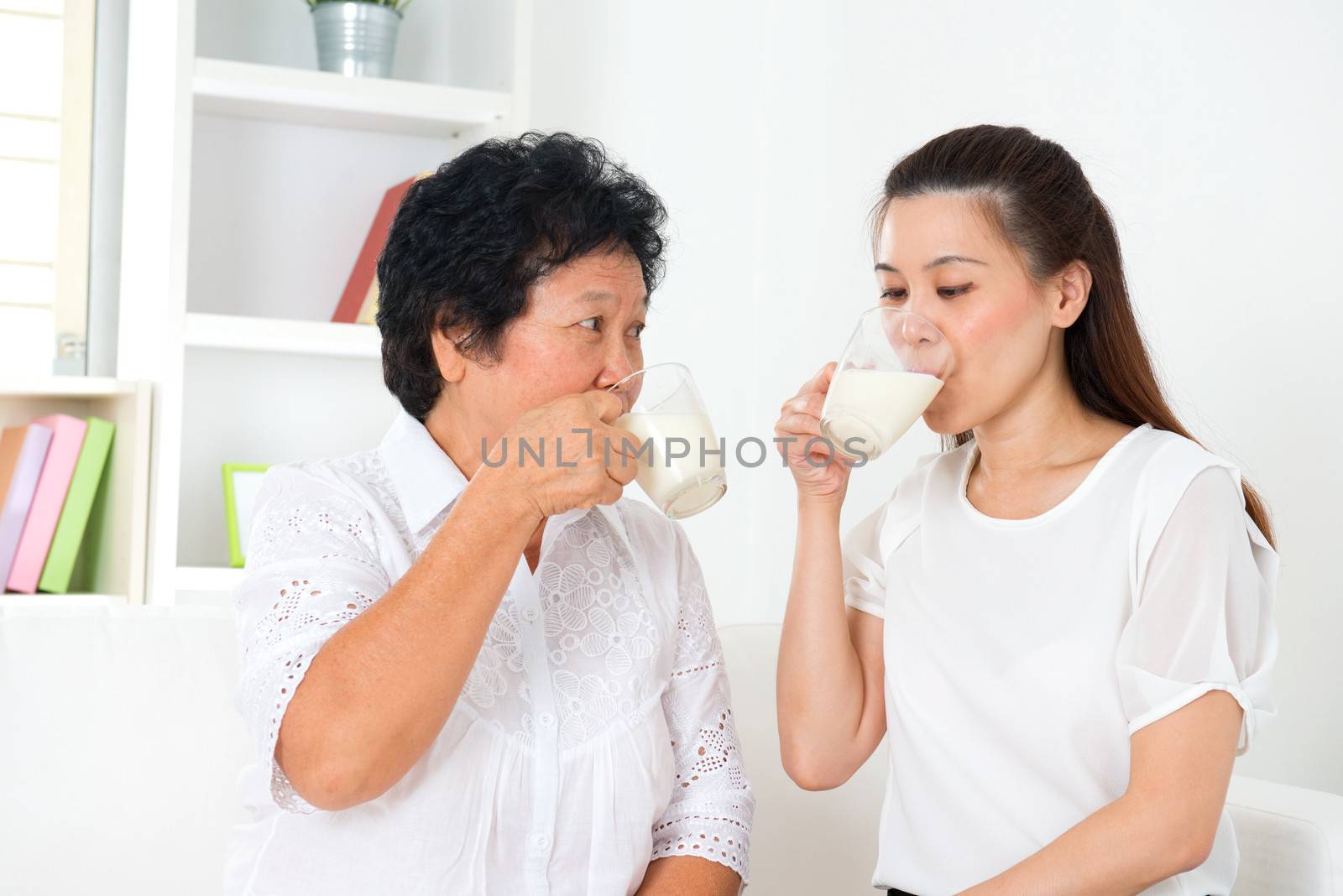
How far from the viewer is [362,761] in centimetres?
112

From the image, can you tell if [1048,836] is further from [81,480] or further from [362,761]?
[81,480]

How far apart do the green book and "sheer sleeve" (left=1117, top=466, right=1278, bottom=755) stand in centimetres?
221

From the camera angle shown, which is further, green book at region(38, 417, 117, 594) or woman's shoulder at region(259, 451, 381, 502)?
green book at region(38, 417, 117, 594)

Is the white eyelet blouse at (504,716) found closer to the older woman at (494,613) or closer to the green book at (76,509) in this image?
the older woman at (494,613)

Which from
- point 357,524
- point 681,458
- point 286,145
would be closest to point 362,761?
point 357,524

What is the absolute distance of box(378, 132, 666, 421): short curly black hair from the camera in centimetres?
137

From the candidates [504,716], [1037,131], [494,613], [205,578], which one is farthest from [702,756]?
[205,578]

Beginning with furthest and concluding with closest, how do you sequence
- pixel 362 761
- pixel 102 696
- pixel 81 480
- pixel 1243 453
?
1. pixel 81 480
2. pixel 1243 453
3. pixel 102 696
4. pixel 362 761

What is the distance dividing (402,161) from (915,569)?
1985 mm

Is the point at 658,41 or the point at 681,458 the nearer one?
the point at 681,458

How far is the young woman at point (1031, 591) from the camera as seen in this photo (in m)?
1.25

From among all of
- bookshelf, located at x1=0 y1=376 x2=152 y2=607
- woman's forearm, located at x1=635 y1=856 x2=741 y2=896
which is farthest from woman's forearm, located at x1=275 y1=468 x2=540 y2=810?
bookshelf, located at x1=0 y1=376 x2=152 y2=607

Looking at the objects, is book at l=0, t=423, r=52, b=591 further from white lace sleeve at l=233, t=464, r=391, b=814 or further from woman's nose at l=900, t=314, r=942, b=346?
woman's nose at l=900, t=314, r=942, b=346

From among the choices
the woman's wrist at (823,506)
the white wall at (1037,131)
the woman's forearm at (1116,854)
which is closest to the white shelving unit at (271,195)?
the white wall at (1037,131)
